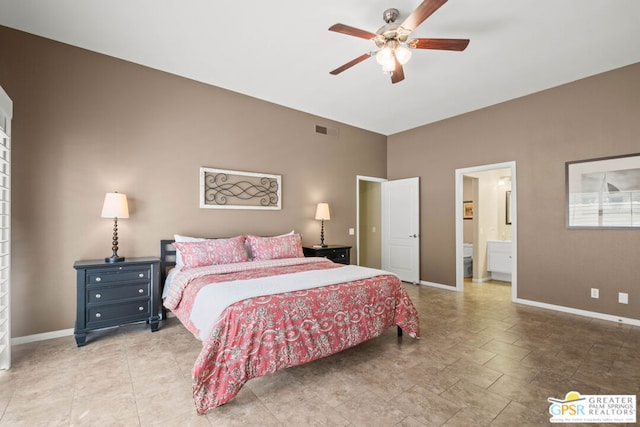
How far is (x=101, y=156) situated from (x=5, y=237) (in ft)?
4.08

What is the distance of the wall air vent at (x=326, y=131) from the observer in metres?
Result: 5.36

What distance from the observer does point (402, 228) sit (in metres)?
6.02

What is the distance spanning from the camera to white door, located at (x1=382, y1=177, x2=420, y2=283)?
582cm

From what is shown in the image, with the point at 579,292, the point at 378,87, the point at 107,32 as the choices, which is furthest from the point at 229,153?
the point at 579,292

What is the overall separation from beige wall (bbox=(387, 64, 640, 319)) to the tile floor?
724 millimetres

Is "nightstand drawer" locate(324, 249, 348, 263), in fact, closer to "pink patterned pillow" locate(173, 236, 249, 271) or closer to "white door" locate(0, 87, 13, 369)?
"pink patterned pillow" locate(173, 236, 249, 271)

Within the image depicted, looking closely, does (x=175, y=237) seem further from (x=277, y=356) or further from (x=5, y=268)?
(x=277, y=356)

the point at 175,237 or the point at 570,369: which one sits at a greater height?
the point at 175,237

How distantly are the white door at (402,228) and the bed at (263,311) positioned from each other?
2786mm

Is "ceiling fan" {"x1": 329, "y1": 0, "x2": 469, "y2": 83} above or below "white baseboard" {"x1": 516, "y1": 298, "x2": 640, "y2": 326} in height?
above

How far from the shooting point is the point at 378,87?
13.7 ft

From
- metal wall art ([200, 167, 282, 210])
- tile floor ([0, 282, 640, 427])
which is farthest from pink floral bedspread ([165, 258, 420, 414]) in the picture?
metal wall art ([200, 167, 282, 210])

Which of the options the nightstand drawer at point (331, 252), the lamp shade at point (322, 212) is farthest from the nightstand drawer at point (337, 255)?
the lamp shade at point (322, 212)

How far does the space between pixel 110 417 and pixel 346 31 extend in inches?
124
